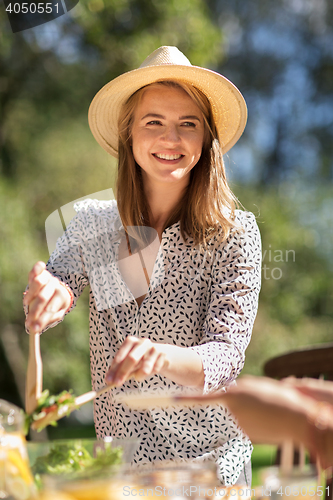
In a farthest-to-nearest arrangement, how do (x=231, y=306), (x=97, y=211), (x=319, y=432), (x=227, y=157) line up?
(x=227, y=157) → (x=97, y=211) → (x=231, y=306) → (x=319, y=432)

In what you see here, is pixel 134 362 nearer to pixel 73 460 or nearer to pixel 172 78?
pixel 73 460

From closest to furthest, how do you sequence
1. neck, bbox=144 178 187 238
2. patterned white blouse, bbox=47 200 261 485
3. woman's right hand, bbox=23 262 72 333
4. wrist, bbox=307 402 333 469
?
1. wrist, bbox=307 402 333 469
2. woman's right hand, bbox=23 262 72 333
3. patterned white blouse, bbox=47 200 261 485
4. neck, bbox=144 178 187 238

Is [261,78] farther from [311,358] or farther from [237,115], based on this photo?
[311,358]

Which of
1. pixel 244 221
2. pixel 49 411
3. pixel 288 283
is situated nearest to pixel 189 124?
pixel 244 221

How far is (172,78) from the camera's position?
148 cm

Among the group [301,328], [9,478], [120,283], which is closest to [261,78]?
[301,328]

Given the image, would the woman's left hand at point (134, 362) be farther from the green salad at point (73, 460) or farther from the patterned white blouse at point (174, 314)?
the patterned white blouse at point (174, 314)

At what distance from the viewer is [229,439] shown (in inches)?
52.2

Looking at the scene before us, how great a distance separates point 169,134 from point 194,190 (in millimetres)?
196

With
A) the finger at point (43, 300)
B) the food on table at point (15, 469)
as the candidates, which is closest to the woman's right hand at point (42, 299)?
the finger at point (43, 300)

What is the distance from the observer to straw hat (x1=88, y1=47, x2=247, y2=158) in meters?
1.46

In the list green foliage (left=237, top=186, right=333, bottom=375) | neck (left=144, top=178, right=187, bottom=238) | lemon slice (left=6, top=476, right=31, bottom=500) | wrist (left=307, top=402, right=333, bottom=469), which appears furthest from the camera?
green foliage (left=237, top=186, right=333, bottom=375)

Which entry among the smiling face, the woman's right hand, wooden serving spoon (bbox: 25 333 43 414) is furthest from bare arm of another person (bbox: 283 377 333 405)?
the smiling face

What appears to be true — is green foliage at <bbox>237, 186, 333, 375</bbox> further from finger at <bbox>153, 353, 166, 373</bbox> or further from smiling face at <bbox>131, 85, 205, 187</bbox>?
finger at <bbox>153, 353, 166, 373</bbox>
